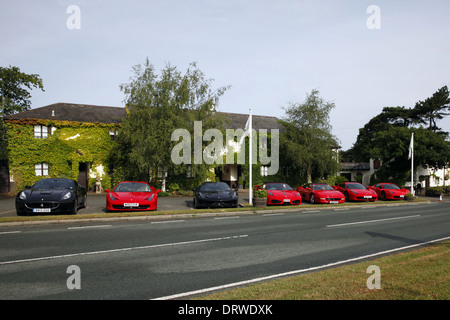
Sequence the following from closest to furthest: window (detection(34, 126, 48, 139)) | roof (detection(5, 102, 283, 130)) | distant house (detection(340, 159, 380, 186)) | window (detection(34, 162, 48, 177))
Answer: window (detection(34, 162, 48, 177)) → window (detection(34, 126, 48, 139)) → roof (detection(5, 102, 283, 130)) → distant house (detection(340, 159, 380, 186))

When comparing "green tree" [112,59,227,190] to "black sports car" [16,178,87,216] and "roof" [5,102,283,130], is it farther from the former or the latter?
"black sports car" [16,178,87,216]

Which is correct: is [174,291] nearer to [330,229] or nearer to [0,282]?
[0,282]

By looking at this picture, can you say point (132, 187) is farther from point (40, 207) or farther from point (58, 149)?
point (58, 149)

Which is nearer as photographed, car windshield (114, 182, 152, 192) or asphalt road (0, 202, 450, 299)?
asphalt road (0, 202, 450, 299)

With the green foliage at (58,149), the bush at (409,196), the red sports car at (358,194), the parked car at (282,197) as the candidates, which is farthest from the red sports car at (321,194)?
the green foliage at (58,149)

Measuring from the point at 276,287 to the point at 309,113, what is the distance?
29281 mm

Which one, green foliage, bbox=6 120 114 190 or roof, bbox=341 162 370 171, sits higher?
green foliage, bbox=6 120 114 190

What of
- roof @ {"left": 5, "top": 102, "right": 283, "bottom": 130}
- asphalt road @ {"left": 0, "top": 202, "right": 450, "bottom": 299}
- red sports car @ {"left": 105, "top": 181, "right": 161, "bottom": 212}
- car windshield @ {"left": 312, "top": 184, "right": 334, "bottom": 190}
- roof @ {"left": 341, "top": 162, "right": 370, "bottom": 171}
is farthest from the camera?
roof @ {"left": 341, "top": 162, "right": 370, "bottom": 171}

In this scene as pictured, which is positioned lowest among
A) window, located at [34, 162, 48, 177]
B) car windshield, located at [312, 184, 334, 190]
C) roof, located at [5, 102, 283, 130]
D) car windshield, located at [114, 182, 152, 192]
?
car windshield, located at [312, 184, 334, 190]

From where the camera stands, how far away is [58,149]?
26672mm

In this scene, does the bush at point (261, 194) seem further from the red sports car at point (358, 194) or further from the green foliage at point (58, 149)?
the green foliage at point (58, 149)

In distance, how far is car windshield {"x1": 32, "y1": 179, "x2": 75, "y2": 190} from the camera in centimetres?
1311

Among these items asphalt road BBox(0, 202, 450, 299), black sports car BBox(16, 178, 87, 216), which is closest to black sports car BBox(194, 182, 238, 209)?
asphalt road BBox(0, 202, 450, 299)
